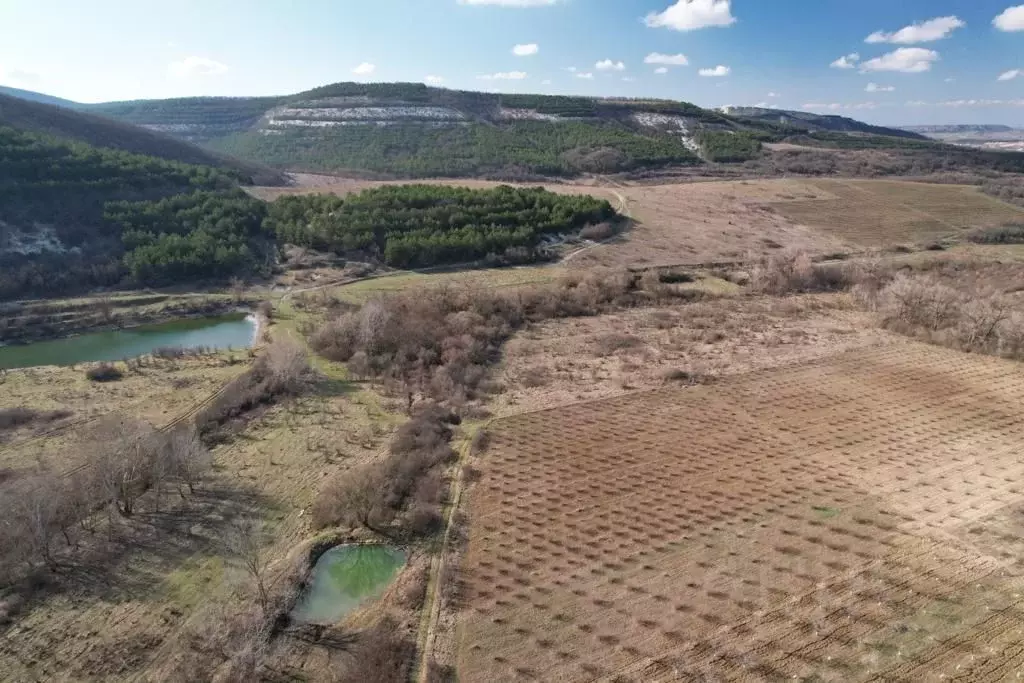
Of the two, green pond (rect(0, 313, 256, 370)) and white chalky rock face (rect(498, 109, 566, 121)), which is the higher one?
white chalky rock face (rect(498, 109, 566, 121))

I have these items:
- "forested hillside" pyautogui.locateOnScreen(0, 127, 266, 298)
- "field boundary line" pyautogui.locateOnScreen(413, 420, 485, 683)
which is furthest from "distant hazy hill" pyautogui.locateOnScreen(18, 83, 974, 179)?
"field boundary line" pyautogui.locateOnScreen(413, 420, 485, 683)

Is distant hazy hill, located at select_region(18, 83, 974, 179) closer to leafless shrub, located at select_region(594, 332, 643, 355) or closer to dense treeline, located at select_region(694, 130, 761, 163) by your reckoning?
dense treeline, located at select_region(694, 130, 761, 163)

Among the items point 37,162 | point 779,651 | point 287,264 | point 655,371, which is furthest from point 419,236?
point 779,651

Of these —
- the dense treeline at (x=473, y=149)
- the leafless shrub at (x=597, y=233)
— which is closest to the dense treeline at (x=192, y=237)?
the leafless shrub at (x=597, y=233)

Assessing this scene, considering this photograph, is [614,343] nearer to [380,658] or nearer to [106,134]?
[380,658]

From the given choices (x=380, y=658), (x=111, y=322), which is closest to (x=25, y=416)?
(x=111, y=322)
